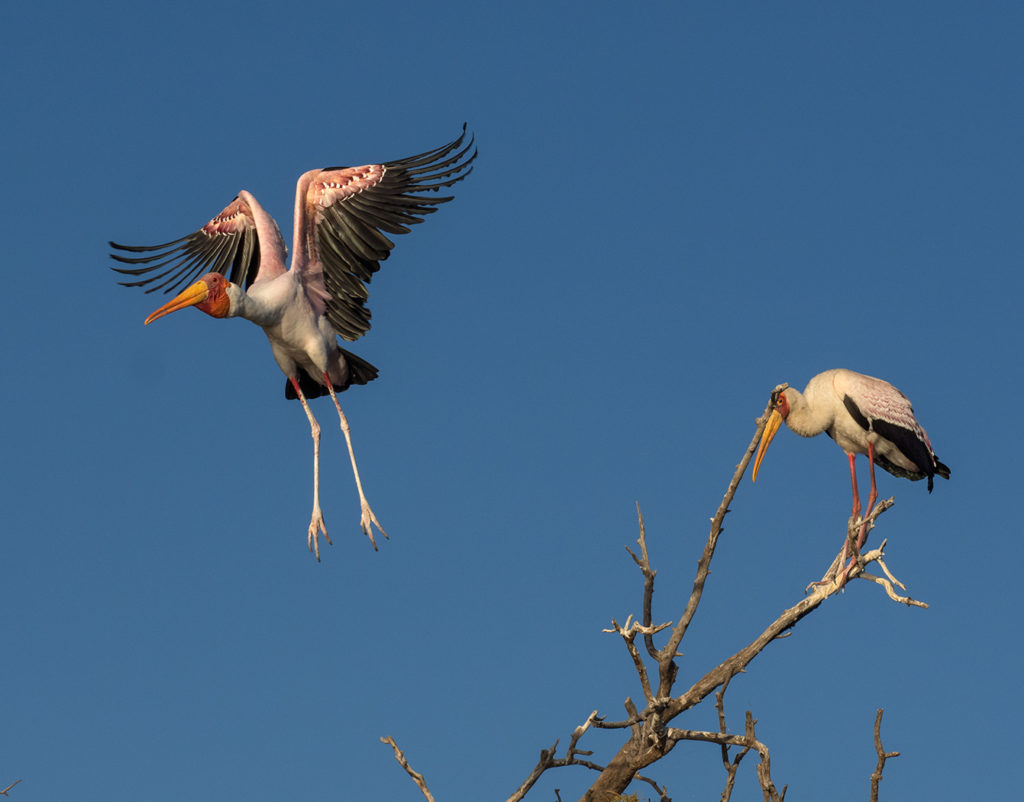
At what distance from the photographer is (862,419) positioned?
45.7ft

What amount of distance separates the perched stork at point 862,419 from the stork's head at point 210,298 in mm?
5035

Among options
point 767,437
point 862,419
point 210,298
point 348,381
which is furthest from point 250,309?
point 862,419

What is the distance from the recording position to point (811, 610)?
1050 cm

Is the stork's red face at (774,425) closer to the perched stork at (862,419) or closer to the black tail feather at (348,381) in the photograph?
the perched stork at (862,419)

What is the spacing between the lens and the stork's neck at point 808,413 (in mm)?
14031

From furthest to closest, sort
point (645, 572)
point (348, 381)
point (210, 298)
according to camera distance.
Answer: point (348, 381) → point (210, 298) → point (645, 572)

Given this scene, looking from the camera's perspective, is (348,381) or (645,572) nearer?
(645,572)

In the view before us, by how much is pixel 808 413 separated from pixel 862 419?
0.50 m

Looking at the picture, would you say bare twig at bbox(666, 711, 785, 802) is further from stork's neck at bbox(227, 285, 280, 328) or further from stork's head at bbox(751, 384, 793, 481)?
stork's neck at bbox(227, 285, 280, 328)

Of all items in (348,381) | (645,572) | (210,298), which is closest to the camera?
(645,572)

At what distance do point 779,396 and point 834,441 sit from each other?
16.9ft

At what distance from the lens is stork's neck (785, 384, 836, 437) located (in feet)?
46.0

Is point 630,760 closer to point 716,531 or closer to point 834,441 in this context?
point 716,531

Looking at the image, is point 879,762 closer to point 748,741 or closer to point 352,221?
point 748,741
